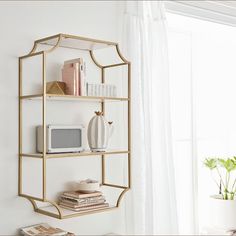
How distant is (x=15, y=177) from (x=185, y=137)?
1.54 meters

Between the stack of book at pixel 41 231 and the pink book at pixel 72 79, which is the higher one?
the pink book at pixel 72 79

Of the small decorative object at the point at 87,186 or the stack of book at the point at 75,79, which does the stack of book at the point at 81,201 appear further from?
the stack of book at the point at 75,79

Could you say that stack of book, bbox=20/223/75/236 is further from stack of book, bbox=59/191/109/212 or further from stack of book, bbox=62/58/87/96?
stack of book, bbox=62/58/87/96

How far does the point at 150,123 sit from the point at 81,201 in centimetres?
71

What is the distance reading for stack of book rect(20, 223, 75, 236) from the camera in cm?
189

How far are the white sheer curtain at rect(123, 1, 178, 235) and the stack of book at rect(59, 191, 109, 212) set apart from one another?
374 mm

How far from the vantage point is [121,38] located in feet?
7.92

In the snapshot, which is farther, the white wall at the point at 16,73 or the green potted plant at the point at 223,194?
the green potted plant at the point at 223,194

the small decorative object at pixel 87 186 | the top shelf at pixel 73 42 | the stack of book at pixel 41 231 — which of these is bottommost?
the stack of book at pixel 41 231

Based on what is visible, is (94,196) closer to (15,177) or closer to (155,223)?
(15,177)

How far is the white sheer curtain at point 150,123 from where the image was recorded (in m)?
2.38

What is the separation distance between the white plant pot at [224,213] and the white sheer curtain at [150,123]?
649 mm

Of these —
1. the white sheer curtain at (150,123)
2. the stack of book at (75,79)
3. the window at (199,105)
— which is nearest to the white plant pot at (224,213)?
the window at (199,105)

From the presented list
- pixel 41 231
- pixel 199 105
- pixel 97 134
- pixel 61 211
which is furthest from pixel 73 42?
pixel 199 105
